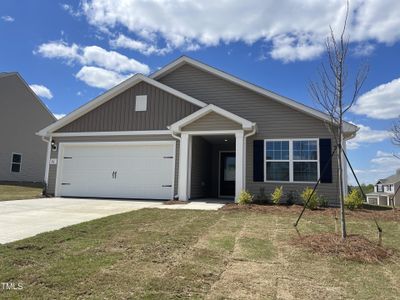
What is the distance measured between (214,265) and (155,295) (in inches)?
52.6

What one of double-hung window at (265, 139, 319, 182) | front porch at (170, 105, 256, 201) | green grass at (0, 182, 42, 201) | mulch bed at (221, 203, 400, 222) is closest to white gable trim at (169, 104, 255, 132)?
front porch at (170, 105, 256, 201)

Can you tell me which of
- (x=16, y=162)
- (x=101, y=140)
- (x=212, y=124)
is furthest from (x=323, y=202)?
(x=16, y=162)

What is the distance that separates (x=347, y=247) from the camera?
5793 millimetres

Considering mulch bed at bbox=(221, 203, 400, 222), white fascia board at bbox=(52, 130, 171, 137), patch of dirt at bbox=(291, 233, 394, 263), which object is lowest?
patch of dirt at bbox=(291, 233, 394, 263)

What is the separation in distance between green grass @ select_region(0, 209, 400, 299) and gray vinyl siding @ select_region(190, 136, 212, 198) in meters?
6.57

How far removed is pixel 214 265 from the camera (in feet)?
16.0

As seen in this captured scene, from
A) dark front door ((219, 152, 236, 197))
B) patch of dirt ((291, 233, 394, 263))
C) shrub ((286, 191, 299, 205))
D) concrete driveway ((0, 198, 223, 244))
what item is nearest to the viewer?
patch of dirt ((291, 233, 394, 263))

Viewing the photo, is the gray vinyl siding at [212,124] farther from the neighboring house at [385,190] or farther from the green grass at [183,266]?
the neighboring house at [385,190]

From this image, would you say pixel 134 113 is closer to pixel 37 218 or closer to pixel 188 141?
pixel 188 141

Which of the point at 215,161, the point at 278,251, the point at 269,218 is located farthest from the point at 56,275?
the point at 215,161

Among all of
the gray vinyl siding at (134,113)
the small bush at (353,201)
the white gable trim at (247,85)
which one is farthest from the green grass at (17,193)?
the small bush at (353,201)

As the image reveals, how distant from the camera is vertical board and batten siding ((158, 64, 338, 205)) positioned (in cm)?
1271

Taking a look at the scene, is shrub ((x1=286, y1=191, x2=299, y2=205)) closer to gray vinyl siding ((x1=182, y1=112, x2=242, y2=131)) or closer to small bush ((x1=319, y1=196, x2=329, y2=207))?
small bush ((x1=319, y1=196, x2=329, y2=207))

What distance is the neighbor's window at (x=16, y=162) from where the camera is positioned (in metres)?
23.2
